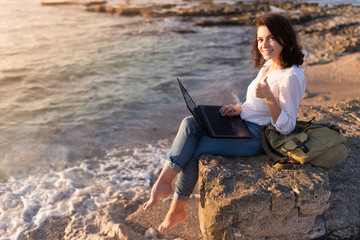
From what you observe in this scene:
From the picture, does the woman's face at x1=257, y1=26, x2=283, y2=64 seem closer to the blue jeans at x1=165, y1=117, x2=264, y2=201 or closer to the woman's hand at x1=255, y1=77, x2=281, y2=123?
the woman's hand at x1=255, y1=77, x2=281, y2=123

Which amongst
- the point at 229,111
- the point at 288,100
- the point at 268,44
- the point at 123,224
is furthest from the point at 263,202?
the point at 123,224

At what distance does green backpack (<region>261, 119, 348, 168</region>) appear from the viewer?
2.53m

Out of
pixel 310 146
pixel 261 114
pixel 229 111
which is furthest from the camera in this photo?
pixel 229 111

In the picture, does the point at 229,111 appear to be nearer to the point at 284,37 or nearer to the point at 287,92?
the point at 287,92

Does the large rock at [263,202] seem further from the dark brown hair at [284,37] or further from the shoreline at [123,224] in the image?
the dark brown hair at [284,37]

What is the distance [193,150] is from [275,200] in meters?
0.79

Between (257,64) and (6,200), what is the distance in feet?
11.0

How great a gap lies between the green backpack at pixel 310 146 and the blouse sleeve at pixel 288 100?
92 millimetres

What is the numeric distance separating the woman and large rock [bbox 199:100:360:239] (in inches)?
4.9

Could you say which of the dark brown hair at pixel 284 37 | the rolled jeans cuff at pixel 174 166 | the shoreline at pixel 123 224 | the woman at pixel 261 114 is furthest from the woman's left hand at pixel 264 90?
the shoreline at pixel 123 224

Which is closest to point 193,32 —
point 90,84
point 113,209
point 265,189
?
point 90,84

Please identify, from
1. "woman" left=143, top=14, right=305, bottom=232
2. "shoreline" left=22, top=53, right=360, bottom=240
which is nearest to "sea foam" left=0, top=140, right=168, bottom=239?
"shoreline" left=22, top=53, right=360, bottom=240

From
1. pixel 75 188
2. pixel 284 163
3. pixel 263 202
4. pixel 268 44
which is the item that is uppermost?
pixel 268 44

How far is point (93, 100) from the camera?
7.16 metres
